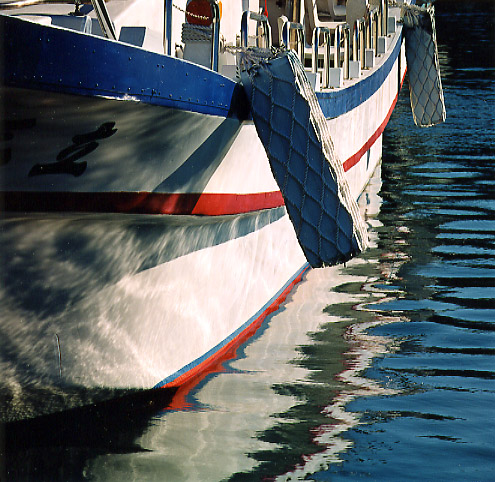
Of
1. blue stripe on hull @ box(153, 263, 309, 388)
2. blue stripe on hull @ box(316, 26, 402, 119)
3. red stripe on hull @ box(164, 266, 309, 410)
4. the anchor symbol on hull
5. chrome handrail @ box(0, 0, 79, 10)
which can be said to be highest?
chrome handrail @ box(0, 0, 79, 10)

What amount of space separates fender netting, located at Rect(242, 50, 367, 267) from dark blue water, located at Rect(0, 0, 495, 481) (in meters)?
0.69

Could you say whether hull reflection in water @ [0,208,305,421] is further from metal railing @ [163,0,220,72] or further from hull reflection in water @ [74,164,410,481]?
metal railing @ [163,0,220,72]

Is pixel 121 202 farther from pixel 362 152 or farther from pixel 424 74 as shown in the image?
pixel 424 74

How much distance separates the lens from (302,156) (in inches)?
167

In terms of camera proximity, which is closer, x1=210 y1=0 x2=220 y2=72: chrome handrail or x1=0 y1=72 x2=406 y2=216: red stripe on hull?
x1=0 y1=72 x2=406 y2=216: red stripe on hull

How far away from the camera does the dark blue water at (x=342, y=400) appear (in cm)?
366

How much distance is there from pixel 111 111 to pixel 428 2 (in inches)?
352

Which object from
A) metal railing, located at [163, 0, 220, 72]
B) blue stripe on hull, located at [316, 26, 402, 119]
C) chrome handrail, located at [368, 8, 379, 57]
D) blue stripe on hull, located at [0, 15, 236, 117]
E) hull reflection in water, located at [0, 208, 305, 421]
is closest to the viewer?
blue stripe on hull, located at [0, 15, 236, 117]

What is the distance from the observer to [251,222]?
5.11 meters

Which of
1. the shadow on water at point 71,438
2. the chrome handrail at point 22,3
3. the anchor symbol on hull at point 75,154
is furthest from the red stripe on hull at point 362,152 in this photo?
the anchor symbol on hull at point 75,154

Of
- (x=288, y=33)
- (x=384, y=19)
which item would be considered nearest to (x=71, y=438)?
(x=288, y=33)

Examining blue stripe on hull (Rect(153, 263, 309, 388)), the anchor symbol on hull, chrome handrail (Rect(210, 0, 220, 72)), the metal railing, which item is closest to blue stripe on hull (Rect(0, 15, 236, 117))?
the anchor symbol on hull

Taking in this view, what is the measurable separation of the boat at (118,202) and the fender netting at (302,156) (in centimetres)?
7

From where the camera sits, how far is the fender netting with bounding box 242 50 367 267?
166 inches
